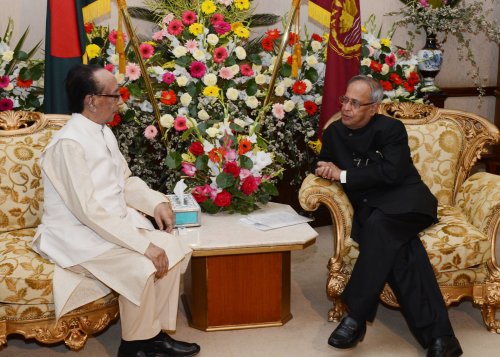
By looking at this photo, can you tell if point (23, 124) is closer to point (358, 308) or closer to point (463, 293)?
point (358, 308)

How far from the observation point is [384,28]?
6.68 m

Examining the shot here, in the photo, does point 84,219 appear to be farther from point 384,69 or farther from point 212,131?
point 384,69

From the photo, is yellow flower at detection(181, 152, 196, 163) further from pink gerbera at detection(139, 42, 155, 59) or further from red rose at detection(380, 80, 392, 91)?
red rose at detection(380, 80, 392, 91)

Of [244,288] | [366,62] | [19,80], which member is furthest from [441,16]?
[19,80]

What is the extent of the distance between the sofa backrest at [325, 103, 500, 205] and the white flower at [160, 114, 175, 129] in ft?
3.45

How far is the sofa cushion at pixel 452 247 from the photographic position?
3.60 metres

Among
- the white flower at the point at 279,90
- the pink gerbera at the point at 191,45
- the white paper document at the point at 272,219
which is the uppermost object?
the pink gerbera at the point at 191,45

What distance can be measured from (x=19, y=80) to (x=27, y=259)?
1.76 metres

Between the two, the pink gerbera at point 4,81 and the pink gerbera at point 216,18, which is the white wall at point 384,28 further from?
the pink gerbera at point 216,18

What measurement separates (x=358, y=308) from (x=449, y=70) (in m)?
4.28

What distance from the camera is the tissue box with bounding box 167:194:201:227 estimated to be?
370 cm

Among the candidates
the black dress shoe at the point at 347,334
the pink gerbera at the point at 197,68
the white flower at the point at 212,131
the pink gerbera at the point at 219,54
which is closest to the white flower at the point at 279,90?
the pink gerbera at the point at 219,54

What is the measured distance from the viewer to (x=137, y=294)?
3.12 meters

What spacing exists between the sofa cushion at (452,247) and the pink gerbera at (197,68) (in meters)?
1.59
